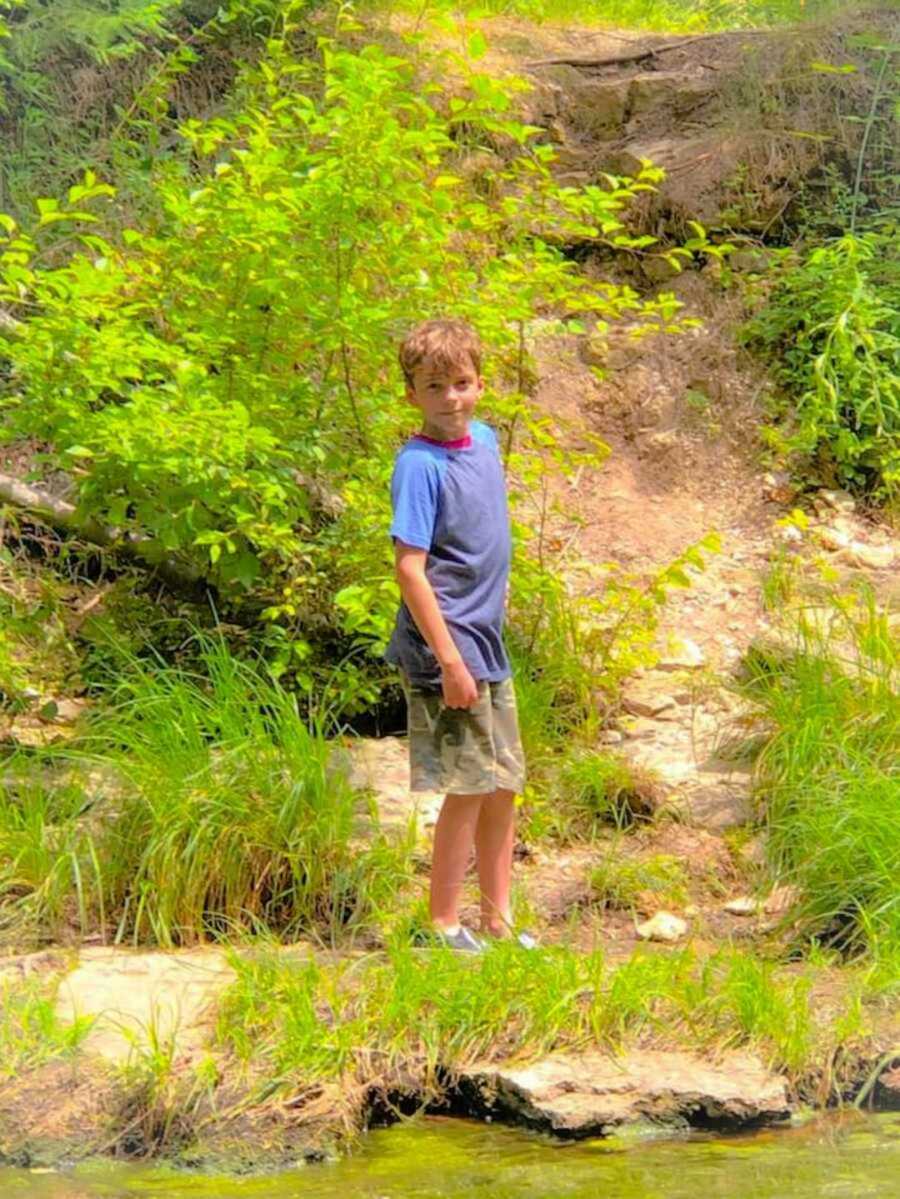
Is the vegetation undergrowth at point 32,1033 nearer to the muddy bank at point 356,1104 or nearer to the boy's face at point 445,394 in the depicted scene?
the muddy bank at point 356,1104

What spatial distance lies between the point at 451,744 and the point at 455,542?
53 centimetres

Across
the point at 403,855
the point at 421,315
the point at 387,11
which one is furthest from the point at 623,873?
the point at 387,11

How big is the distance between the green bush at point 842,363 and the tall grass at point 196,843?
3.41 m

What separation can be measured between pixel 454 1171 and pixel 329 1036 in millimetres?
511

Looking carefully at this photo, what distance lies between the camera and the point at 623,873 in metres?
5.46

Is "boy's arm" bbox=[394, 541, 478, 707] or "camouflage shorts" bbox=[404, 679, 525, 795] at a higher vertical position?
"boy's arm" bbox=[394, 541, 478, 707]

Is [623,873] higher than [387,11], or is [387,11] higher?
[387,11]

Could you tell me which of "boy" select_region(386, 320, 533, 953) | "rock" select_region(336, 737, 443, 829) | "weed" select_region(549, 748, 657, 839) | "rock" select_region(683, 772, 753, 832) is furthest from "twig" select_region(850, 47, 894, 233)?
"boy" select_region(386, 320, 533, 953)

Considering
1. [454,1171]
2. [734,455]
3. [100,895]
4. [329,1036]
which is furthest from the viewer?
[734,455]

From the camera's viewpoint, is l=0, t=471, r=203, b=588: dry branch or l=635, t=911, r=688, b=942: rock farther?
l=0, t=471, r=203, b=588: dry branch

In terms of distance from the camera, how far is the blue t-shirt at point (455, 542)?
14.9 ft

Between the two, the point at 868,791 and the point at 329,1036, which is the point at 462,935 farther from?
the point at 868,791

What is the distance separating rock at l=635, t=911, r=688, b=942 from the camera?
205 inches

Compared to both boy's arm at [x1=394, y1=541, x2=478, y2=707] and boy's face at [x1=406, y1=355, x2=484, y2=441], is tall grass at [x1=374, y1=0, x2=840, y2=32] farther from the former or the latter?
boy's arm at [x1=394, y1=541, x2=478, y2=707]
